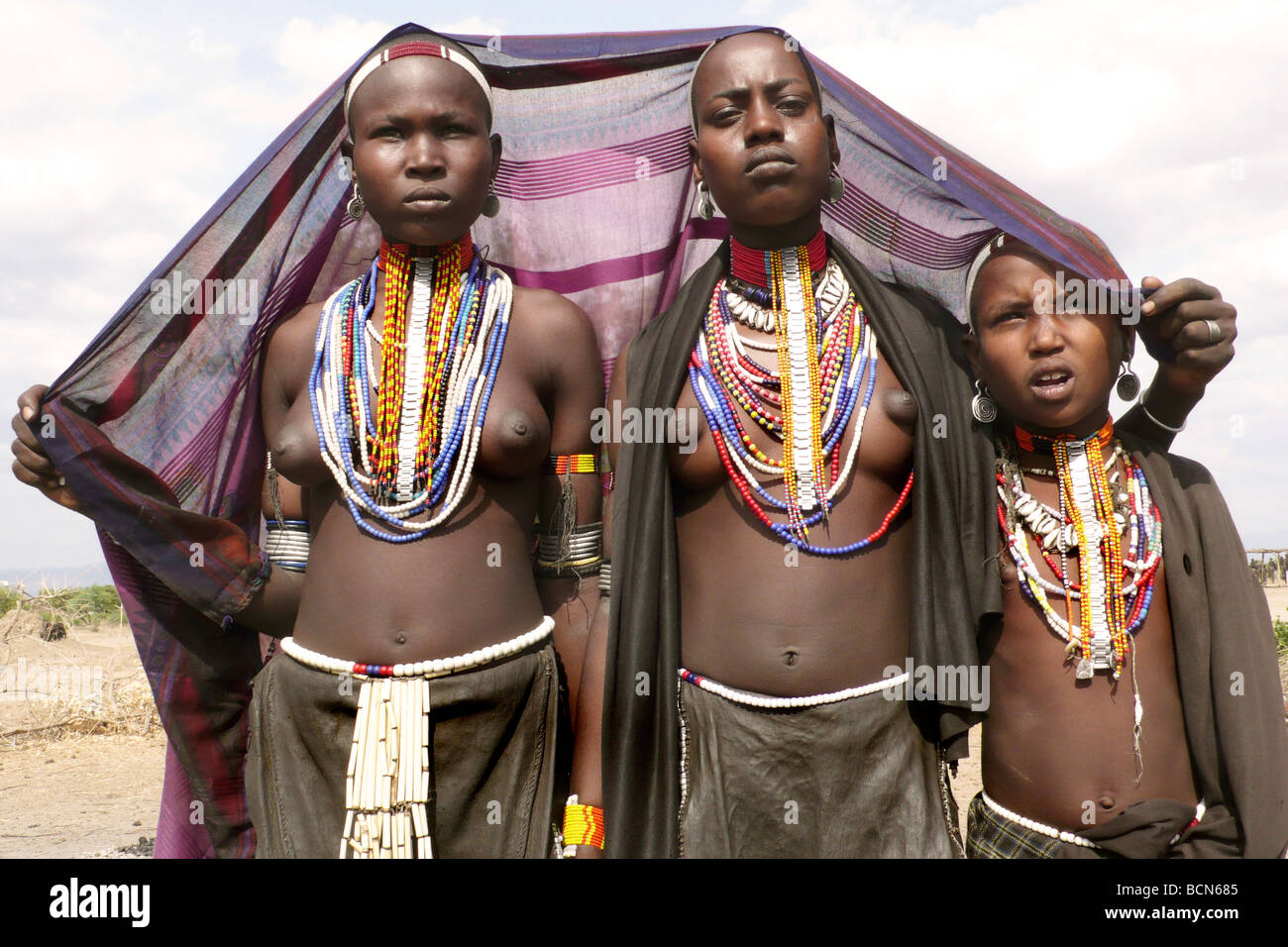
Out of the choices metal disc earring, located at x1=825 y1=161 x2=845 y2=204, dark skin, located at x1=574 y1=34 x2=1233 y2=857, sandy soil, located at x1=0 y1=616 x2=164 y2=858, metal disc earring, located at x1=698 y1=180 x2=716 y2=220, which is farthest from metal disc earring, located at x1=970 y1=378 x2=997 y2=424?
sandy soil, located at x1=0 y1=616 x2=164 y2=858

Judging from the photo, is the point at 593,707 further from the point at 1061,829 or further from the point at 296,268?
the point at 296,268

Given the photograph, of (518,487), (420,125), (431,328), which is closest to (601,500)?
(518,487)

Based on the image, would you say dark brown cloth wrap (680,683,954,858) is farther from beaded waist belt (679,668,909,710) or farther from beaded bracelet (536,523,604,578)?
beaded bracelet (536,523,604,578)

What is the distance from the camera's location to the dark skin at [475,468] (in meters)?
3.02

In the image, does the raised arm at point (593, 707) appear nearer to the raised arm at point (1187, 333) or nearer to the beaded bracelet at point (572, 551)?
the beaded bracelet at point (572, 551)

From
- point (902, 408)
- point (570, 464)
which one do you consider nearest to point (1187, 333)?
point (902, 408)

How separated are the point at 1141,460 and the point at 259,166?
2873 mm

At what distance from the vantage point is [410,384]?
10.3 feet

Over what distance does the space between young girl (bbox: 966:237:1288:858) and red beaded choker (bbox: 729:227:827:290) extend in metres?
0.48

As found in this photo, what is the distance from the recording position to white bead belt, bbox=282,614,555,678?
2967 millimetres

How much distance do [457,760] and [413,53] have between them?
2084 millimetres

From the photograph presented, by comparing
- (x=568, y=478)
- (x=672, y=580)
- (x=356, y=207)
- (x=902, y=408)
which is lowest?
(x=672, y=580)

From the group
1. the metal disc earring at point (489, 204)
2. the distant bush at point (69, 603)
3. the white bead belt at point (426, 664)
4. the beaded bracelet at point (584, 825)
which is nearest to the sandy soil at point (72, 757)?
the distant bush at point (69, 603)
